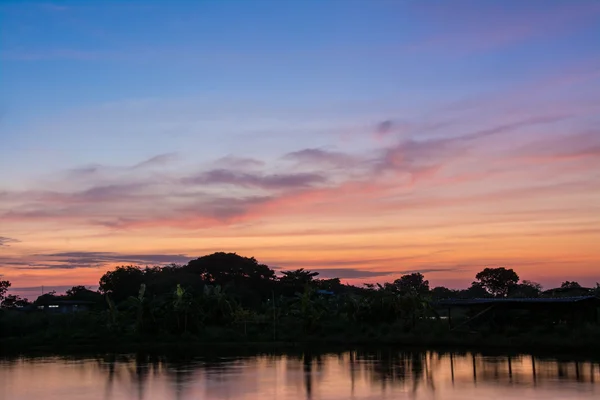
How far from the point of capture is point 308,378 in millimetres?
21156

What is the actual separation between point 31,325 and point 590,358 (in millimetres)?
32997

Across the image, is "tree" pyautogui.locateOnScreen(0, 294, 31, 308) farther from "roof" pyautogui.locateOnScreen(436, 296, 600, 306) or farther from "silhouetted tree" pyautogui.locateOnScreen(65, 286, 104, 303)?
"roof" pyautogui.locateOnScreen(436, 296, 600, 306)

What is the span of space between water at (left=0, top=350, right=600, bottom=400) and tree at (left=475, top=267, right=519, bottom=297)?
46246 millimetres

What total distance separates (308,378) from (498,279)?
56.3m

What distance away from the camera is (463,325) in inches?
1320

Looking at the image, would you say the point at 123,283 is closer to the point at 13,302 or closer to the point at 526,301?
the point at 13,302

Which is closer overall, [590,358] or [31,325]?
[590,358]

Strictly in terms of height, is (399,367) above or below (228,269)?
below

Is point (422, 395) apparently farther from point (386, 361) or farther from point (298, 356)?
point (298, 356)

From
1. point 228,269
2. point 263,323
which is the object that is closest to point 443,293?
point 228,269

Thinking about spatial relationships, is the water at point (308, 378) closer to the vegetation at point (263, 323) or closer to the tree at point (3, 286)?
the vegetation at point (263, 323)

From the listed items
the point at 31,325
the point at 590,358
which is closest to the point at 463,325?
the point at 590,358

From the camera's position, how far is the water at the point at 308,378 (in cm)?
1778

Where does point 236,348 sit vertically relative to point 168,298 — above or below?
below
